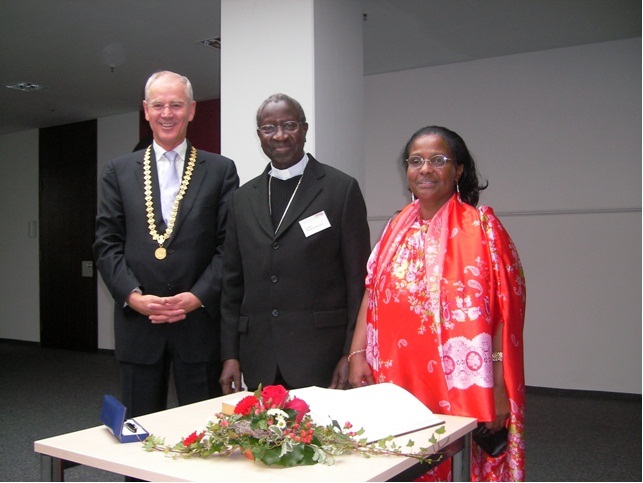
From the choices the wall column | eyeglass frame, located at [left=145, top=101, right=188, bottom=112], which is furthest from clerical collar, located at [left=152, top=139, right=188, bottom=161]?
the wall column

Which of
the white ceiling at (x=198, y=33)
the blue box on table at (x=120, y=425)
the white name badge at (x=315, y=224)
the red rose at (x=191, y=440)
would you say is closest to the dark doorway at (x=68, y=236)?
the white ceiling at (x=198, y=33)

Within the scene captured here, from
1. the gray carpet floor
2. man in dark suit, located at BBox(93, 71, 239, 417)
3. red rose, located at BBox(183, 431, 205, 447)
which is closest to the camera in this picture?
red rose, located at BBox(183, 431, 205, 447)

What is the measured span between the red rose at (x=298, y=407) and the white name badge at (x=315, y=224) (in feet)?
3.18

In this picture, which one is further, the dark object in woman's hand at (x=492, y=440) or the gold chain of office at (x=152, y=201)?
the gold chain of office at (x=152, y=201)

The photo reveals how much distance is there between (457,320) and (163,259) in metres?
1.11

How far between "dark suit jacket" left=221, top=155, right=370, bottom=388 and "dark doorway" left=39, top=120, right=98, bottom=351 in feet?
A: 24.2

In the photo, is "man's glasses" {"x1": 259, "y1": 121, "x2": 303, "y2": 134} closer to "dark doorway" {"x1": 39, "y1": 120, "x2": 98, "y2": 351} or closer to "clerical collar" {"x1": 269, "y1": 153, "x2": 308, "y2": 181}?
"clerical collar" {"x1": 269, "y1": 153, "x2": 308, "y2": 181}

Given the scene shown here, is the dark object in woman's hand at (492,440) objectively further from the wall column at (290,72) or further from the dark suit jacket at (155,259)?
the wall column at (290,72)

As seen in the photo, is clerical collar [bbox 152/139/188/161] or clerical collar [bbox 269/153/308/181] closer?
clerical collar [bbox 269/153/308/181]

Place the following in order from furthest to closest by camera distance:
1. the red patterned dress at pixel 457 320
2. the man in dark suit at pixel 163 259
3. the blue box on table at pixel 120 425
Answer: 1. the man in dark suit at pixel 163 259
2. the red patterned dress at pixel 457 320
3. the blue box on table at pixel 120 425

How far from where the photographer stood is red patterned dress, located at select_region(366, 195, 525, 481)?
1948 mm

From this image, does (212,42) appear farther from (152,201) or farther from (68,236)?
(68,236)

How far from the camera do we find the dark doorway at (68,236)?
30.5ft

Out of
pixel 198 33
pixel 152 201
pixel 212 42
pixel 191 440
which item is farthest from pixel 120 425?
pixel 212 42
